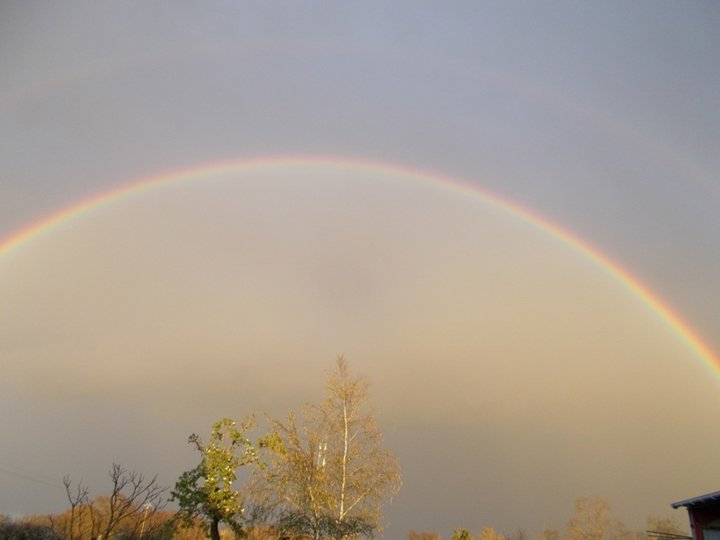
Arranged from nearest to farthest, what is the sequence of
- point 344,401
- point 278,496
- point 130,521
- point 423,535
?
1. point 278,496
2. point 344,401
3. point 130,521
4. point 423,535

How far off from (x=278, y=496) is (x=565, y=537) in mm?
57295

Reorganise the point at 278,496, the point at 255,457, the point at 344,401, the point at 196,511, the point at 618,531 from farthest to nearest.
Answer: the point at 618,531, the point at 344,401, the point at 278,496, the point at 255,457, the point at 196,511

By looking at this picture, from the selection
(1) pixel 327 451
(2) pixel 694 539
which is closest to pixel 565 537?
(2) pixel 694 539

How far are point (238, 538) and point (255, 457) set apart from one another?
348 centimetres

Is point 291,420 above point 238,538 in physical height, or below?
above

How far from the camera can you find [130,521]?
46.9 m

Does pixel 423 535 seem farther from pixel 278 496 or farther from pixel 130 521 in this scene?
pixel 278 496

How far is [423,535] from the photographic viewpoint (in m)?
94.0

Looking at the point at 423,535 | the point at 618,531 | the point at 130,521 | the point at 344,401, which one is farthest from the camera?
the point at 423,535

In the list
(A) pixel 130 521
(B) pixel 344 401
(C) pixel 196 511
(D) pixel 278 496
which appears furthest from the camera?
(A) pixel 130 521

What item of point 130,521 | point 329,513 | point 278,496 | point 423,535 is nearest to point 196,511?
point 278,496

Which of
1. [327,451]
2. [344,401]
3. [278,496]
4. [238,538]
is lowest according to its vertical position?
[238,538]

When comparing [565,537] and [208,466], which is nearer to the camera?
[208,466]

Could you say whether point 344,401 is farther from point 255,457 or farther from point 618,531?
point 618,531
